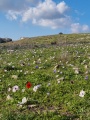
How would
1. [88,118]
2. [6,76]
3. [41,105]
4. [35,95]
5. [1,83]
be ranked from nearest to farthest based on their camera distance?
[88,118] → [41,105] → [35,95] → [1,83] → [6,76]

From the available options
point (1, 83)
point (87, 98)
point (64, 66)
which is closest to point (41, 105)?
point (87, 98)

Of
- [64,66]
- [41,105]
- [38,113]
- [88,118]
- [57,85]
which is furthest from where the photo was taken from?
[64,66]

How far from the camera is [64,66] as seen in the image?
15.9 meters

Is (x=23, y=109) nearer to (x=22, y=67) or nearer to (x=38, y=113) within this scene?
(x=38, y=113)

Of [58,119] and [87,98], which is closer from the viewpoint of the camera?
[58,119]

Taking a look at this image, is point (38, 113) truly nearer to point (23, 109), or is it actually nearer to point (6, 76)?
point (23, 109)

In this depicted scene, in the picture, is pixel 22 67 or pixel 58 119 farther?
pixel 22 67

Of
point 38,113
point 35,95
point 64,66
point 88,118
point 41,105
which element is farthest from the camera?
point 64,66

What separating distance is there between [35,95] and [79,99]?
1615 millimetres

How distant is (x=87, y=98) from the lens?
386 inches

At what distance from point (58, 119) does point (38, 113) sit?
0.76m

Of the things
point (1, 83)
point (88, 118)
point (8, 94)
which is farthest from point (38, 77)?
point (88, 118)

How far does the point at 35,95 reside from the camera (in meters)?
10.6

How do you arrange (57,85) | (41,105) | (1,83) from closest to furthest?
1. (41,105)
2. (57,85)
3. (1,83)
